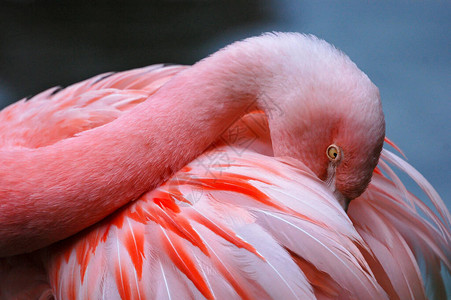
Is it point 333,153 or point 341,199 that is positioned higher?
point 333,153

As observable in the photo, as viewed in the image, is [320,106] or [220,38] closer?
[320,106]

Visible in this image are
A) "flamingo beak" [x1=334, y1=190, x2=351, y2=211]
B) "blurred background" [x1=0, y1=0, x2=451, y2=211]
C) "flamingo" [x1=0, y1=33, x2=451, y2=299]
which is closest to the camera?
"flamingo" [x1=0, y1=33, x2=451, y2=299]

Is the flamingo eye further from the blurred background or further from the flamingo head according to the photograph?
the blurred background

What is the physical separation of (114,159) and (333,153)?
1.51 feet

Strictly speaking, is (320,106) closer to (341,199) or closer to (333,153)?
(333,153)

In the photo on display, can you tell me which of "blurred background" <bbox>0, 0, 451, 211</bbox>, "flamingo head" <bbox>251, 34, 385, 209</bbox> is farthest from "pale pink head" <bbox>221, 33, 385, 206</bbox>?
"blurred background" <bbox>0, 0, 451, 211</bbox>

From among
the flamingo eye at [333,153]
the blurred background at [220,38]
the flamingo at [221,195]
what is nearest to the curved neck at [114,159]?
the flamingo at [221,195]

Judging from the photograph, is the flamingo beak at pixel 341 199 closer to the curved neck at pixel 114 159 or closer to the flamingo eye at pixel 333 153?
the flamingo eye at pixel 333 153

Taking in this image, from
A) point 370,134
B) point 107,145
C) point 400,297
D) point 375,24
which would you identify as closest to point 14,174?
point 107,145

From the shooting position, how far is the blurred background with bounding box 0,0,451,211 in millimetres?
2428

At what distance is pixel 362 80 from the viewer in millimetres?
1026

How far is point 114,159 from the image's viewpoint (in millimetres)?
1045

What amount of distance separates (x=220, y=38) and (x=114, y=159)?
1589mm

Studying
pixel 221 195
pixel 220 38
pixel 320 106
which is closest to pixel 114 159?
pixel 221 195
